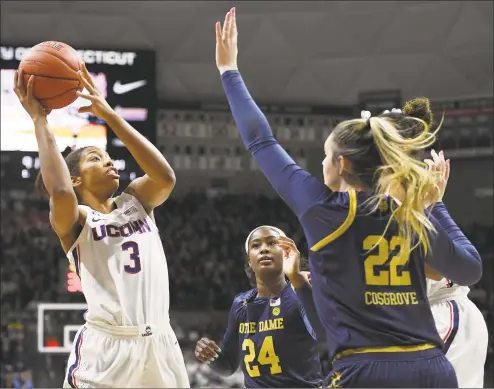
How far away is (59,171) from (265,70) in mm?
11523

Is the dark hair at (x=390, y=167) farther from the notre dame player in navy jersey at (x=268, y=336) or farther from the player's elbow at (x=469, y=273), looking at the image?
the notre dame player in navy jersey at (x=268, y=336)

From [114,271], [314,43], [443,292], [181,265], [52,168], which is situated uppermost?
[314,43]

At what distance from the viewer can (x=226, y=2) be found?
1452 cm

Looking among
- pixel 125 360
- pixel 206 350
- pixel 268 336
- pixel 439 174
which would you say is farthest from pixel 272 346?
pixel 439 174

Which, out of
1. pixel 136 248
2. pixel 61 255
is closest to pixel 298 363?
pixel 136 248

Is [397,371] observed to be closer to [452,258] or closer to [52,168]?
[452,258]

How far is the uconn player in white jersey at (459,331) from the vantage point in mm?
4730

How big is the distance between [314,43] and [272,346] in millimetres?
10519

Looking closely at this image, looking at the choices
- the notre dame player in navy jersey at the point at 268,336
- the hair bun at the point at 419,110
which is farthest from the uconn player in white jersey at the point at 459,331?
the hair bun at the point at 419,110

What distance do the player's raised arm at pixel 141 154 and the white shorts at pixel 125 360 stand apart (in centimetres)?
62

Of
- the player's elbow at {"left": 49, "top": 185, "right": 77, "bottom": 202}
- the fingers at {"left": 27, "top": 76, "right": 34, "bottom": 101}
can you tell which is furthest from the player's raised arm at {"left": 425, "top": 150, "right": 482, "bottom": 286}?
the fingers at {"left": 27, "top": 76, "right": 34, "bottom": 101}

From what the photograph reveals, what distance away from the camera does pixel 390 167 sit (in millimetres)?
2688

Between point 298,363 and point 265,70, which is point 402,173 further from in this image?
point 265,70

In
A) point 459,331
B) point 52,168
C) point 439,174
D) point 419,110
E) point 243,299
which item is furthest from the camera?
point 243,299
